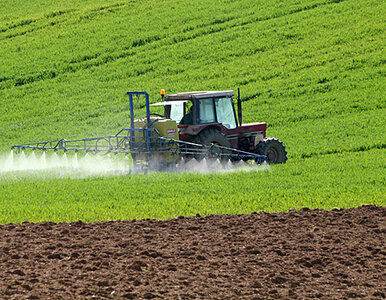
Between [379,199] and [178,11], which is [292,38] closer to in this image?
[178,11]

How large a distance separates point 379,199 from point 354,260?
403 cm

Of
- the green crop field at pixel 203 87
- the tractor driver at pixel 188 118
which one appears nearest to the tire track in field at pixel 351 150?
the green crop field at pixel 203 87

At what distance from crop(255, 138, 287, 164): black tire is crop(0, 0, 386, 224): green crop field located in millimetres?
615

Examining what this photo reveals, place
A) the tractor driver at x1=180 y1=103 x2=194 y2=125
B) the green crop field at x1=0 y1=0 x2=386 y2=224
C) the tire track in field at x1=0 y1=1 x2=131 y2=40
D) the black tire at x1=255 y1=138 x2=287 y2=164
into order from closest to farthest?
the green crop field at x1=0 y1=0 x2=386 y2=224, the tractor driver at x1=180 y1=103 x2=194 y2=125, the black tire at x1=255 y1=138 x2=287 y2=164, the tire track in field at x1=0 y1=1 x2=131 y2=40

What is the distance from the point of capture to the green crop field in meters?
12.9

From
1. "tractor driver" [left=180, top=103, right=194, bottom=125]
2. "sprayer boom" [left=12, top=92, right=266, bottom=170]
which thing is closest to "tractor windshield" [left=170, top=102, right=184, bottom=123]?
"tractor driver" [left=180, top=103, right=194, bottom=125]

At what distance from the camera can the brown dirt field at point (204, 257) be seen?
24.0ft

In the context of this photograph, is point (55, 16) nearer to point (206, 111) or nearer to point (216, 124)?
point (206, 111)

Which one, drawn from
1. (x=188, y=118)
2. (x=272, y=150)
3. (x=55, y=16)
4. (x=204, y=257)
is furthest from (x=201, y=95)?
(x=55, y=16)

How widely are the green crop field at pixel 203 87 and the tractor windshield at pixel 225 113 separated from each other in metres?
2.09

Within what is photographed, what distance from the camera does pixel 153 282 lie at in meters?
7.61

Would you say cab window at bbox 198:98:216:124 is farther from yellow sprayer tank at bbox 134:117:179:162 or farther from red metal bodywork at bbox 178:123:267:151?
yellow sprayer tank at bbox 134:117:179:162

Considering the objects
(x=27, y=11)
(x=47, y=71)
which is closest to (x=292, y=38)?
(x=47, y=71)

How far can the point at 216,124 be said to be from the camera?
17484 mm
